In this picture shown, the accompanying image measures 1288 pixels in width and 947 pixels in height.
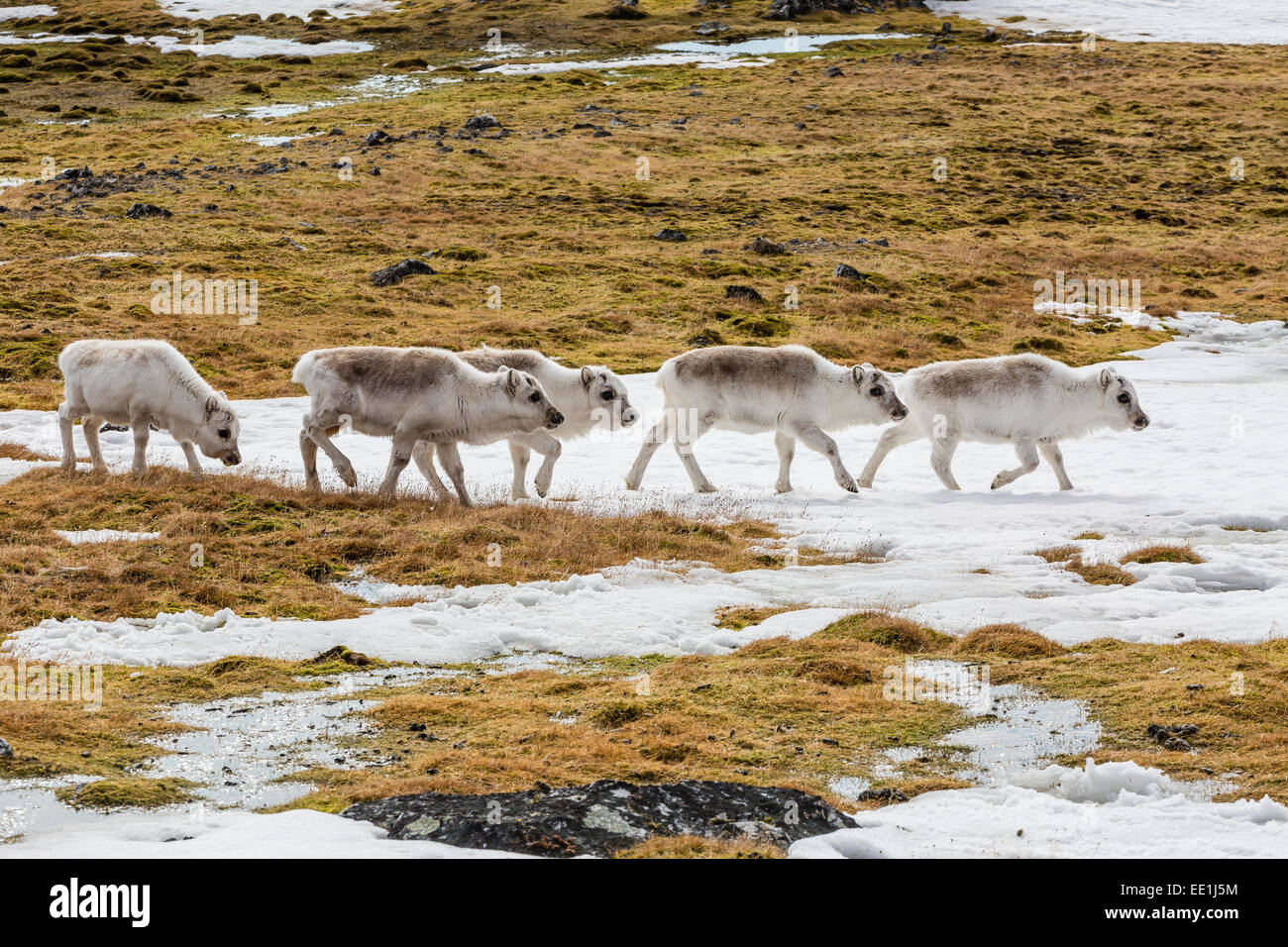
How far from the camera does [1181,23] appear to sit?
106 m

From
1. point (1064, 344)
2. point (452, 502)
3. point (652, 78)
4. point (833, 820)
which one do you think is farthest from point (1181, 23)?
point (833, 820)

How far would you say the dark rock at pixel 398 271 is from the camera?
135ft

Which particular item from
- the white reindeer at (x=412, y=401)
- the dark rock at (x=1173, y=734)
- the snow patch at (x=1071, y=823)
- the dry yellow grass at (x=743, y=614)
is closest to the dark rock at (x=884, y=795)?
the snow patch at (x=1071, y=823)

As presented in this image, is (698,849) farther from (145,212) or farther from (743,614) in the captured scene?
(145,212)

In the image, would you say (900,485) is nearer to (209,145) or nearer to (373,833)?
(373,833)

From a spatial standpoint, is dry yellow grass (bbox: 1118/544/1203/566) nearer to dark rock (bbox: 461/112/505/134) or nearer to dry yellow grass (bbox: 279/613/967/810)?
dry yellow grass (bbox: 279/613/967/810)

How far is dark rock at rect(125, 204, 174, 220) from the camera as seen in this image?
4744 cm

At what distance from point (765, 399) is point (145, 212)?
35.7 metres

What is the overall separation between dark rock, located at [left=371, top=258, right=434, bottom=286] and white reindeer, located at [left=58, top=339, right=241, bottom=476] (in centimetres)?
2306

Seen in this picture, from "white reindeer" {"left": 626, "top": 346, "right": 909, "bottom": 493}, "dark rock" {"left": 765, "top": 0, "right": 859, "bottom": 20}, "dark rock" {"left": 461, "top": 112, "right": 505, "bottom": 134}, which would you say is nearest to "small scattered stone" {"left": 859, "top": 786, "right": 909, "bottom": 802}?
"white reindeer" {"left": 626, "top": 346, "right": 909, "bottom": 493}

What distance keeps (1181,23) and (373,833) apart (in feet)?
382

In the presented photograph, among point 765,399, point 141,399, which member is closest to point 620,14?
point 765,399

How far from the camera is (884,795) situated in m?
8.22

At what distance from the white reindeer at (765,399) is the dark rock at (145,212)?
112 ft
